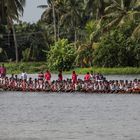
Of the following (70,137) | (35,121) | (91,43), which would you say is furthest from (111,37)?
(70,137)

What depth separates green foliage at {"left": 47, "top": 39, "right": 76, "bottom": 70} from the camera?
73.9m

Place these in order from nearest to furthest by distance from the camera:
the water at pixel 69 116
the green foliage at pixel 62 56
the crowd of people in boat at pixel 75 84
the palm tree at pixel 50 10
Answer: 1. the water at pixel 69 116
2. the crowd of people in boat at pixel 75 84
3. the green foliage at pixel 62 56
4. the palm tree at pixel 50 10

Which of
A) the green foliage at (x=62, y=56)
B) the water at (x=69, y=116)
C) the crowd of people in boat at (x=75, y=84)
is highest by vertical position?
the green foliage at (x=62, y=56)

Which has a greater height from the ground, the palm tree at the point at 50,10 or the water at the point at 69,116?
the palm tree at the point at 50,10

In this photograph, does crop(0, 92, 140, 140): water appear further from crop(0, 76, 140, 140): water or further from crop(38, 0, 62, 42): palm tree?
crop(38, 0, 62, 42): palm tree

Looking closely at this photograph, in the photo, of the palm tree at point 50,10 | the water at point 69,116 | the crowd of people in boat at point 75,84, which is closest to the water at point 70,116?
the water at point 69,116

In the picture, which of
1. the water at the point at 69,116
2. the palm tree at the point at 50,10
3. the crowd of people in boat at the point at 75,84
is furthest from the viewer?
the palm tree at the point at 50,10

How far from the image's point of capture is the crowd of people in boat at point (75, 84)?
133 ft

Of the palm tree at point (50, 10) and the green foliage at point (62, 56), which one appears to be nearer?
the green foliage at point (62, 56)

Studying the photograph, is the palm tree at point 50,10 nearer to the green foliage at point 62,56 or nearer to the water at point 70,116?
the green foliage at point 62,56

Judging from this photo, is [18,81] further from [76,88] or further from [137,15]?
[137,15]

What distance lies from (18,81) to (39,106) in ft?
31.5

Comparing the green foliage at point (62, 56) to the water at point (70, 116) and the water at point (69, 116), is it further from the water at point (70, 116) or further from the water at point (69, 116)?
the water at point (70, 116)

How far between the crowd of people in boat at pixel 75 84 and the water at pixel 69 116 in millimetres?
463
